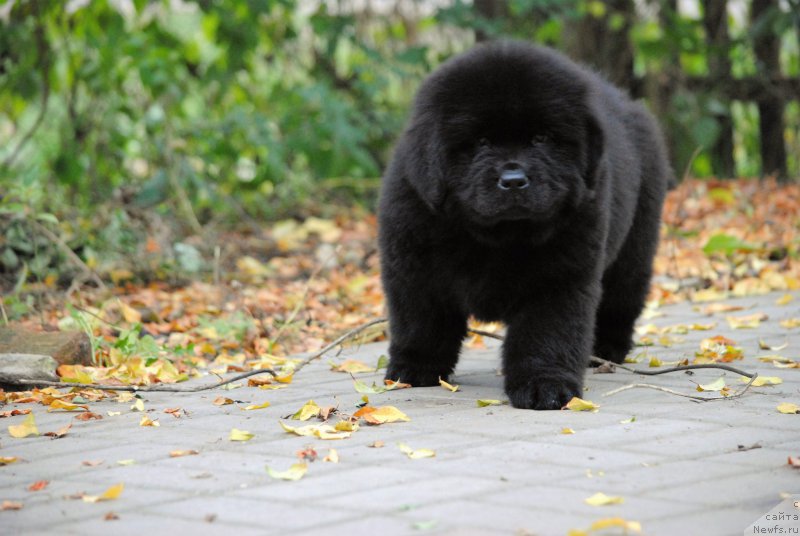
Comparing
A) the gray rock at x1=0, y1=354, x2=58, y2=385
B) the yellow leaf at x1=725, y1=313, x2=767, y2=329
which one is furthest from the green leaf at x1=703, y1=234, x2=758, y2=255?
the gray rock at x1=0, y1=354, x2=58, y2=385

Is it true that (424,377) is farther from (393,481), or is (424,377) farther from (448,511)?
(448,511)

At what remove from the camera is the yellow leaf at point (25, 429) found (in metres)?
3.32

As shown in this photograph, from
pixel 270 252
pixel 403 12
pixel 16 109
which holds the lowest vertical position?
pixel 270 252

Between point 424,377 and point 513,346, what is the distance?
47 centimetres

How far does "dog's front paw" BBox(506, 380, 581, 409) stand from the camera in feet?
11.6

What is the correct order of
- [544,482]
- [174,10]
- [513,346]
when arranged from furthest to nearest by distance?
[174,10], [513,346], [544,482]

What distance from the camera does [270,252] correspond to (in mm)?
7934

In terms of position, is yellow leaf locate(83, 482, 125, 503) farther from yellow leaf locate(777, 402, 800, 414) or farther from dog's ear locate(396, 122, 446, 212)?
yellow leaf locate(777, 402, 800, 414)

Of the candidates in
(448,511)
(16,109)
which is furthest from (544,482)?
(16,109)

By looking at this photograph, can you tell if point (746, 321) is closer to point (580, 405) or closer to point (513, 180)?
point (580, 405)

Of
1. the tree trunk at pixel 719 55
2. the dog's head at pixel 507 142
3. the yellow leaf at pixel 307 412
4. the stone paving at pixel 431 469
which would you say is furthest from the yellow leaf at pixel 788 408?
the tree trunk at pixel 719 55

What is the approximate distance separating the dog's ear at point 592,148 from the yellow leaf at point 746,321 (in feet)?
6.26

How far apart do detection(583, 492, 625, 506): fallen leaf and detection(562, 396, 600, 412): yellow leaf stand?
1.08m

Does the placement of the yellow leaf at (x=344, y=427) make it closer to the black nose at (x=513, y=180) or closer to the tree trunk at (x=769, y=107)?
the black nose at (x=513, y=180)
